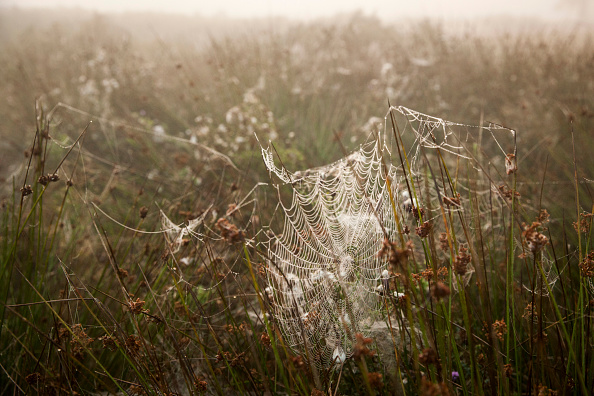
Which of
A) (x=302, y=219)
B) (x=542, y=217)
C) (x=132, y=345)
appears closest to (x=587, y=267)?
(x=542, y=217)

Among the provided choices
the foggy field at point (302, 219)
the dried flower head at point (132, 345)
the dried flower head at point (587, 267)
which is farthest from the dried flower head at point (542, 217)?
the dried flower head at point (132, 345)

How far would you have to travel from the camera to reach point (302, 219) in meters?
2.24

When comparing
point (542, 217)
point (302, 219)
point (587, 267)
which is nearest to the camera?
point (587, 267)

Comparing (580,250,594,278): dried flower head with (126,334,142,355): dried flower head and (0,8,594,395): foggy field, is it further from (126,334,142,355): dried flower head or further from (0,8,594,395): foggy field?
(126,334,142,355): dried flower head

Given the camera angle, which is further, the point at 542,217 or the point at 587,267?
the point at 542,217

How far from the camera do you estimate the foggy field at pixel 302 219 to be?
1339 millimetres

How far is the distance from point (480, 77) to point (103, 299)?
5.60 m

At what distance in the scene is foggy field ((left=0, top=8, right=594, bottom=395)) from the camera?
1.34m

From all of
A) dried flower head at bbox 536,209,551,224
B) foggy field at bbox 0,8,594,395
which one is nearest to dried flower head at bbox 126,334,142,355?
foggy field at bbox 0,8,594,395

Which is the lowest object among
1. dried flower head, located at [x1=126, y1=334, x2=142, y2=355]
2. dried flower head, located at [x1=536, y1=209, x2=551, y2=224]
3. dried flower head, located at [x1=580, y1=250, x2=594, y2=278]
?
dried flower head, located at [x1=126, y1=334, x2=142, y2=355]

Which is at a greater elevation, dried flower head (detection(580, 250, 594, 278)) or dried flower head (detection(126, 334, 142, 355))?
dried flower head (detection(580, 250, 594, 278))

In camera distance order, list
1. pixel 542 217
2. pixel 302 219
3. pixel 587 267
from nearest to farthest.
→ pixel 587 267 < pixel 542 217 < pixel 302 219

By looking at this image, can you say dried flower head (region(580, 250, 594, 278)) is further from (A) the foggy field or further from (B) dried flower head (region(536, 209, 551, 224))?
(B) dried flower head (region(536, 209, 551, 224))

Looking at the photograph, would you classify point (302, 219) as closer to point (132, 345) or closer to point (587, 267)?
point (132, 345)
